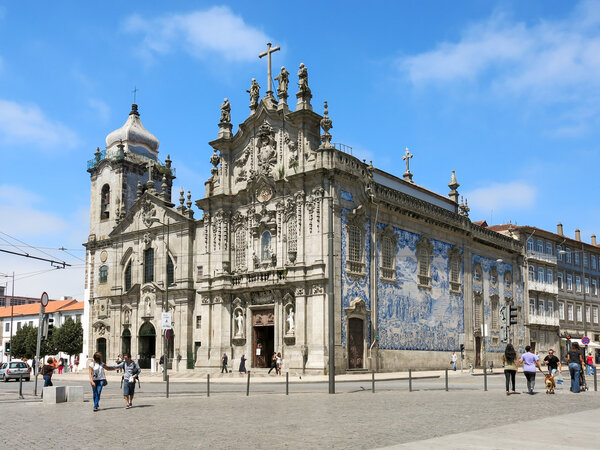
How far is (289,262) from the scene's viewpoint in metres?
40.8

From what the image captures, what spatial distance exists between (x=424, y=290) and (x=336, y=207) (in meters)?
11.7

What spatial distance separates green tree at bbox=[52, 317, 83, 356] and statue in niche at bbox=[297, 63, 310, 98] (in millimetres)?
39264

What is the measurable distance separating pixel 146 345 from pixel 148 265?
6.20m

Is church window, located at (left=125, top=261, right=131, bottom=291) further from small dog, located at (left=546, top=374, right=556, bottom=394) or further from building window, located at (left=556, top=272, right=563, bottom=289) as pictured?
building window, located at (left=556, top=272, right=563, bottom=289)

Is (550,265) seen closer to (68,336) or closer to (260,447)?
(68,336)

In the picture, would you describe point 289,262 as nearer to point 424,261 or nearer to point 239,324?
point 239,324

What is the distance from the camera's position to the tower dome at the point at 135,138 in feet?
195

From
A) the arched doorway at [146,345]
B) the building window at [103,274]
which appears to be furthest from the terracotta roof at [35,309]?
the arched doorway at [146,345]

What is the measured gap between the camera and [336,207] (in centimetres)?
3962

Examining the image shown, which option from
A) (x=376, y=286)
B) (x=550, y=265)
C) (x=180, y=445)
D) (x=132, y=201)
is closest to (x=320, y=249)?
(x=376, y=286)

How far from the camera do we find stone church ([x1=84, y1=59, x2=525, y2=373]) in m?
39.9

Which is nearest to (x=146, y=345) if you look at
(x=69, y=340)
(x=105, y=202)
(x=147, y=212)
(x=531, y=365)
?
(x=147, y=212)

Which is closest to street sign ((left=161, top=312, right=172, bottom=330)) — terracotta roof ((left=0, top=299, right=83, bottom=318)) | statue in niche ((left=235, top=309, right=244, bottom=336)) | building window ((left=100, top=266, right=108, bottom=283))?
statue in niche ((left=235, top=309, right=244, bottom=336))

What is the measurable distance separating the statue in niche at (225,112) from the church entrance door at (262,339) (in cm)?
1421
